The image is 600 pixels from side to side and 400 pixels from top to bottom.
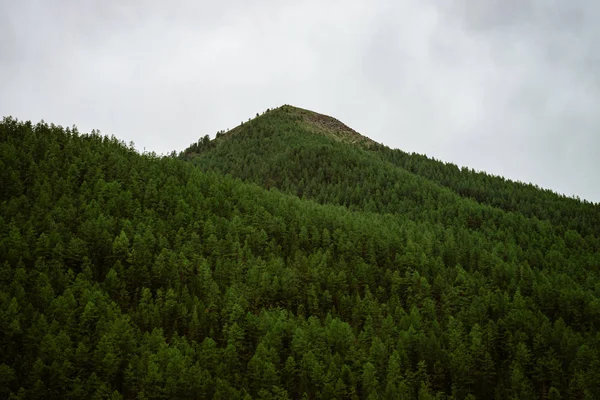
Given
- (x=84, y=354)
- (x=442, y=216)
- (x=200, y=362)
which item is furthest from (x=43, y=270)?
(x=442, y=216)

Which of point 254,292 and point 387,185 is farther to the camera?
point 387,185

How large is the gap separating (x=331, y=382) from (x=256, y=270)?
101 feet

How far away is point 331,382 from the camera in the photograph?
64.4 meters

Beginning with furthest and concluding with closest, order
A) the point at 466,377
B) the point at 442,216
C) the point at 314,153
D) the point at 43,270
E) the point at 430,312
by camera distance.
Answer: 1. the point at 314,153
2. the point at 442,216
3. the point at 430,312
4. the point at 43,270
5. the point at 466,377

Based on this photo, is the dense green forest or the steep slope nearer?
the dense green forest

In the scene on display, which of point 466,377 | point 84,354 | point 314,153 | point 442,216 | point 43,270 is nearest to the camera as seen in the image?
point 84,354

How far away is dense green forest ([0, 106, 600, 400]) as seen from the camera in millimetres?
63219

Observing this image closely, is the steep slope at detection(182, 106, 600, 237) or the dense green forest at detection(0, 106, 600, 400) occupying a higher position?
the steep slope at detection(182, 106, 600, 237)

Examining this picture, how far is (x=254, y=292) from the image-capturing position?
84562 mm

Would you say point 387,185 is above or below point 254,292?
above

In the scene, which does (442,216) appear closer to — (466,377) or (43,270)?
(466,377)

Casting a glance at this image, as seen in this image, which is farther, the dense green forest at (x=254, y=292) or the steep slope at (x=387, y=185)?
the steep slope at (x=387, y=185)

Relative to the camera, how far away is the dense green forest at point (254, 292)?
63.2 meters

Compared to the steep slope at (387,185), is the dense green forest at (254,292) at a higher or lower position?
lower
